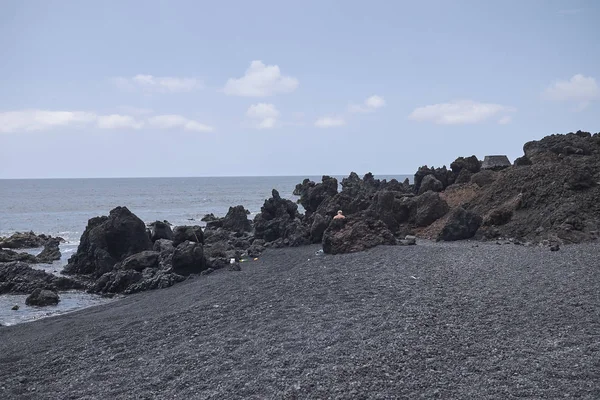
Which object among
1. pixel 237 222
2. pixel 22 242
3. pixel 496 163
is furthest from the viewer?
pixel 237 222

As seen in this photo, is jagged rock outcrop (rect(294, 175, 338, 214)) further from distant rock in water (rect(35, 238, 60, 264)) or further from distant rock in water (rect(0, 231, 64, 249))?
distant rock in water (rect(0, 231, 64, 249))

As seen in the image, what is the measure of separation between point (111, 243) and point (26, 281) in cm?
570

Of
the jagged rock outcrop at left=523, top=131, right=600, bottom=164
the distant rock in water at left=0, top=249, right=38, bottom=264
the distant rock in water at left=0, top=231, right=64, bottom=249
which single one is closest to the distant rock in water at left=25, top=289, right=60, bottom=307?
the distant rock in water at left=0, top=249, right=38, bottom=264

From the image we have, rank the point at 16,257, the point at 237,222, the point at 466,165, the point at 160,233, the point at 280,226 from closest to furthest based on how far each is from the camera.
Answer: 1. the point at 16,257
2. the point at 160,233
3. the point at 280,226
4. the point at 466,165
5. the point at 237,222

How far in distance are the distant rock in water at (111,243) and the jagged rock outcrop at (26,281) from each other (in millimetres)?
2865

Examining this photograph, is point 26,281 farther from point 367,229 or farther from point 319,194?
point 319,194

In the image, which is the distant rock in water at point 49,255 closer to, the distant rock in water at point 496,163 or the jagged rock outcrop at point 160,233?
the jagged rock outcrop at point 160,233

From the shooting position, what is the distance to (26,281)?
23.7 meters

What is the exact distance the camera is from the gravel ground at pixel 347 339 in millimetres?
9039

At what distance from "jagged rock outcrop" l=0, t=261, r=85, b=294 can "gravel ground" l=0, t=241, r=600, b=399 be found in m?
5.60

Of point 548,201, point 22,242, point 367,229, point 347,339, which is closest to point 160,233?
point 367,229

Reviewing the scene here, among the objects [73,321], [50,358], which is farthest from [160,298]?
[50,358]

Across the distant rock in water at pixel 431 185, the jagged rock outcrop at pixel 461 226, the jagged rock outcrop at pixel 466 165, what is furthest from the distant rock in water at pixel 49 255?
the jagged rock outcrop at pixel 466 165

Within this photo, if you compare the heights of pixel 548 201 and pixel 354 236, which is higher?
pixel 548 201
